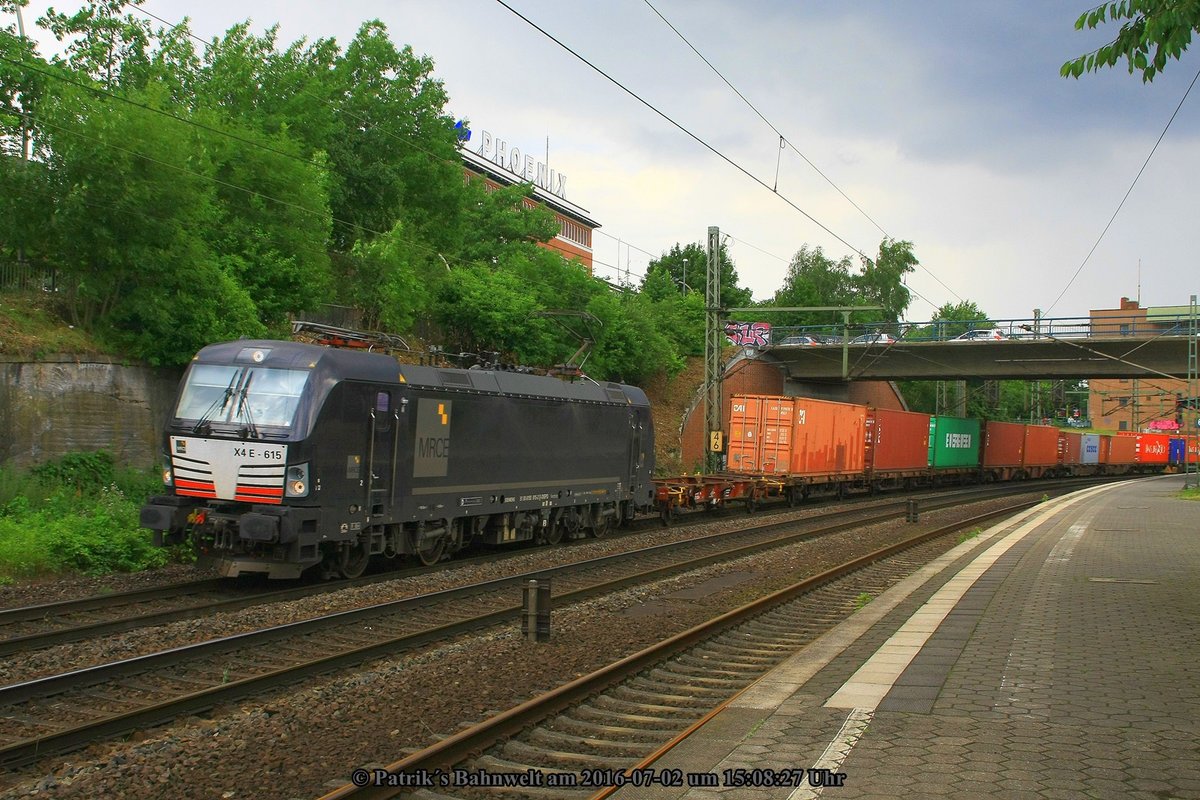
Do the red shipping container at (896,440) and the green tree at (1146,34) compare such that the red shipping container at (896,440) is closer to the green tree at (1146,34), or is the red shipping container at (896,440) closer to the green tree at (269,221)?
the green tree at (269,221)

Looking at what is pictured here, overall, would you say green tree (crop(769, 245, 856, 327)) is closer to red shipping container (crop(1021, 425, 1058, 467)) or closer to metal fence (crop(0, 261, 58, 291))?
red shipping container (crop(1021, 425, 1058, 467))

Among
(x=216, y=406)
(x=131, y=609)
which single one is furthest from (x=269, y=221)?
(x=131, y=609)

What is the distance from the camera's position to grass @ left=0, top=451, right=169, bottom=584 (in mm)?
13609

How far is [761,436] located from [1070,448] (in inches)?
1560

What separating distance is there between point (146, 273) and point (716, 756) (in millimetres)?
17728

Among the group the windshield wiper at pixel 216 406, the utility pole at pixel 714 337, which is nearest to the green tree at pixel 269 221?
the windshield wiper at pixel 216 406

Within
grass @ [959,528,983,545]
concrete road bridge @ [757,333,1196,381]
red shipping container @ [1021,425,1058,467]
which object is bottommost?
Answer: grass @ [959,528,983,545]

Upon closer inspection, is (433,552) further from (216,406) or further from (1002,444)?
(1002,444)

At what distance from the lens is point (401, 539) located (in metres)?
14.9

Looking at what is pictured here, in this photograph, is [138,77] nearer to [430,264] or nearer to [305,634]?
[430,264]

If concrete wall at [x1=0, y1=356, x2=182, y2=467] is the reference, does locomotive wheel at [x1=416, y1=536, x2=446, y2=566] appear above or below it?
below

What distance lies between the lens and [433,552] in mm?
16156

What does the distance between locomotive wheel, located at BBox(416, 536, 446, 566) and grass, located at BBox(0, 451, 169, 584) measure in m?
3.79

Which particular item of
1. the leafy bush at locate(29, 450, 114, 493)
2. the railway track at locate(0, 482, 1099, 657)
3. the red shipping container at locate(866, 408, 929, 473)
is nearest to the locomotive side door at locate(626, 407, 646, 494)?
the railway track at locate(0, 482, 1099, 657)
